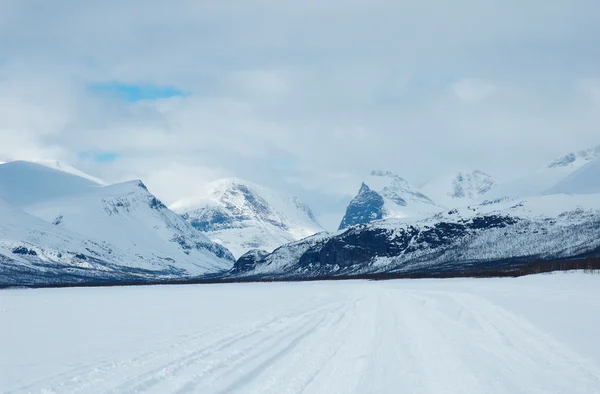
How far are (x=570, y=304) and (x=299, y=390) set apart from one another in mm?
29943

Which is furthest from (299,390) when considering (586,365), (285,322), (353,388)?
(285,322)

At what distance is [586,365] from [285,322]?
666 inches

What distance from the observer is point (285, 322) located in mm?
31594

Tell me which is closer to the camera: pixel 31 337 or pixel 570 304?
pixel 31 337

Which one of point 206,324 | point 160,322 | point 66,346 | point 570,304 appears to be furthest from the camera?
point 570,304

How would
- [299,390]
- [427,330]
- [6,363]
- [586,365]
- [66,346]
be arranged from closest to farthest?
[299,390], [586,365], [6,363], [66,346], [427,330]

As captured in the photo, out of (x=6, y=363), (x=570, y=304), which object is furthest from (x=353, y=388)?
(x=570, y=304)

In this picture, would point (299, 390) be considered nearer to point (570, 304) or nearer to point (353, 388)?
point (353, 388)

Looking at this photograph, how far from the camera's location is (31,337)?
26812 mm

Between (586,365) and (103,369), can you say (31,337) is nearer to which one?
(103,369)

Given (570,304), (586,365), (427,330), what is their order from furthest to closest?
1. (570,304)
2. (427,330)
3. (586,365)

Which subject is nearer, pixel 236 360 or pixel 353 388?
pixel 353 388

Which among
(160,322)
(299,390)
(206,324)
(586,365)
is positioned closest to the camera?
(299,390)

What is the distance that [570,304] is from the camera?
127 feet
